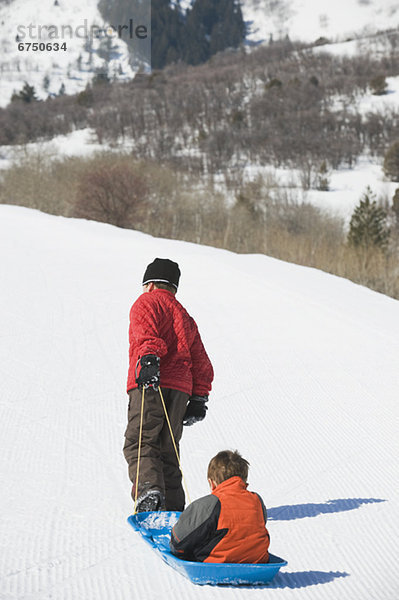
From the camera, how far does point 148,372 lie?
3537mm

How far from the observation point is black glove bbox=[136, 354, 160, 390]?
353cm

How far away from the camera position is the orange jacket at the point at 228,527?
9.82ft

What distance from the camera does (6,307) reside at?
32.0 feet

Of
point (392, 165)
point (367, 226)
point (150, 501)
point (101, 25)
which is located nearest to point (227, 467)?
point (150, 501)

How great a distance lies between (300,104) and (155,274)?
79.5 metres

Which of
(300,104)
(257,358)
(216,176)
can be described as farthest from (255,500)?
(300,104)

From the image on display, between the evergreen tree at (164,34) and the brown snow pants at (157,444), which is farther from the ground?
the evergreen tree at (164,34)

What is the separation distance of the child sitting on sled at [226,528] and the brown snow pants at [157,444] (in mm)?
554

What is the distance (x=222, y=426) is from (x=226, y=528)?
2870 mm

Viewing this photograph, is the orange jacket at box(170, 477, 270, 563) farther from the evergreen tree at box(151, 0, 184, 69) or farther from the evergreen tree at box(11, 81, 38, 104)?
the evergreen tree at box(151, 0, 184, 69)

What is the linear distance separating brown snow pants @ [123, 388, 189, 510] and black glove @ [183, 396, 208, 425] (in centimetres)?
6

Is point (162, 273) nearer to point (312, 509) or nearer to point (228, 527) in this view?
point (228, 527)

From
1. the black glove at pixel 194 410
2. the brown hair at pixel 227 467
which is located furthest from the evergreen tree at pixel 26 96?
the brown hair at pixel 227 467

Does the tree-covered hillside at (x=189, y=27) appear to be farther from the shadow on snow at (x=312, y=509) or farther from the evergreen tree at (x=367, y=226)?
the shadow on snow at (x=312, y=509)
